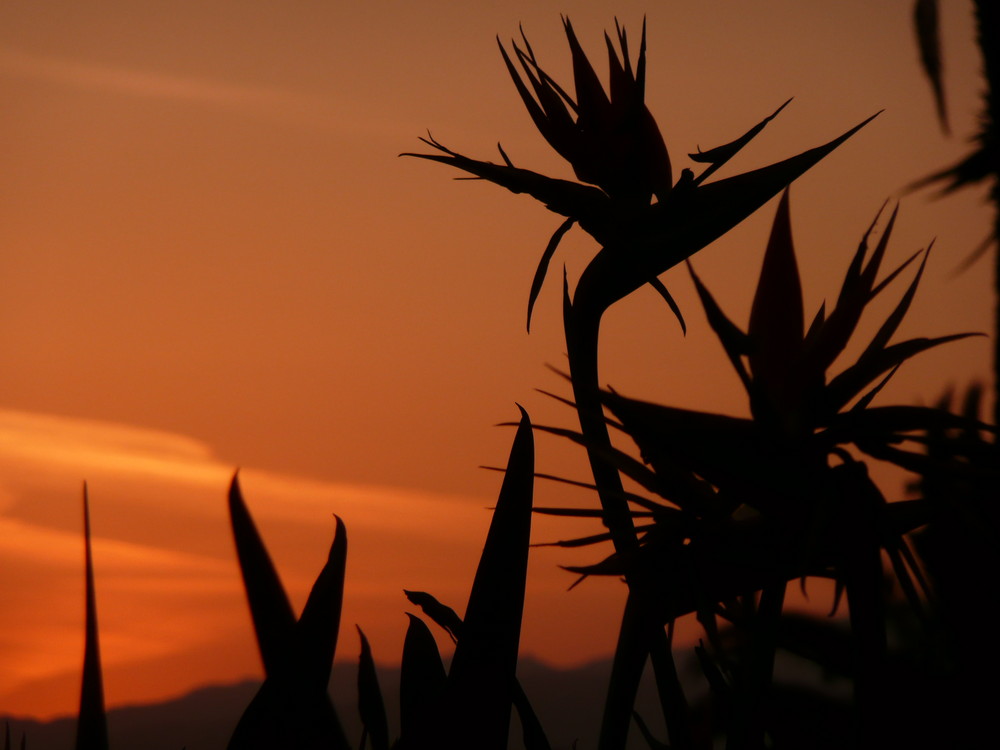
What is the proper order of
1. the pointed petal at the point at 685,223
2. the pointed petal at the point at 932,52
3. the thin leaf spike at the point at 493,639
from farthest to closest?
the pointed petal at the point at 932,52, the pointed petal at the point at 685,223, the thin leaf spike at the point at 493,639

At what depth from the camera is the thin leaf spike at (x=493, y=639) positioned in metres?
0.52

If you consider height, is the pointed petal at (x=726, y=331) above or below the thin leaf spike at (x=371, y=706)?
above

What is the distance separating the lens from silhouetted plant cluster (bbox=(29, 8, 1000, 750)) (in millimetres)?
536

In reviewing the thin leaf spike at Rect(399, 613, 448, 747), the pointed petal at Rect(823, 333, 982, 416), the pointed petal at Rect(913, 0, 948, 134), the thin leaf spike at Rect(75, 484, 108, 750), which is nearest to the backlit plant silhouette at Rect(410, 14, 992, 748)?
the pointed petal at Rect(823, 333, 982, 416)

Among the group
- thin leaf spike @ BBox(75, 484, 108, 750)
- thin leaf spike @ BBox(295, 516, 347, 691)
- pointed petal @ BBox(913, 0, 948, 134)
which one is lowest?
thin leaf spike @ BBox(75, 484, 108, 750)

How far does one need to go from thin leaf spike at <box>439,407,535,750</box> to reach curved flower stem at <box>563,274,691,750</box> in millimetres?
90

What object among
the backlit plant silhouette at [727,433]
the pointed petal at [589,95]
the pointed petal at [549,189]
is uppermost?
the pointed petal at [589,95]

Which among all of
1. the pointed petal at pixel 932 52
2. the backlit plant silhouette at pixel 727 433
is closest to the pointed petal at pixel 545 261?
the backlit plant silhouette at pixel 727 433

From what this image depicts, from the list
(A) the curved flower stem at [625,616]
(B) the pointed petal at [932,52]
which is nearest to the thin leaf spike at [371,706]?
(A) the curved flower stem at [625,616]

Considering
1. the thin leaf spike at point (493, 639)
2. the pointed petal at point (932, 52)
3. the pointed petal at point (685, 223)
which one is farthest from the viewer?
the pointed petal at point (932, 52)

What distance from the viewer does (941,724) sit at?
1.84 feet

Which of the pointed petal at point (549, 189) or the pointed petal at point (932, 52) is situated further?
the pointed petal at point (932, 52)

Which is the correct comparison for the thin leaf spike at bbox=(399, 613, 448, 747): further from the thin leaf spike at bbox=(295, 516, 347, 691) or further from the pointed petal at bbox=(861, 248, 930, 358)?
the pointed petal at bbox=(861, 248, 930, 358)

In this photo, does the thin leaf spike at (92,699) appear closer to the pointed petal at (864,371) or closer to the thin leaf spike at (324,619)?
the thin leaf spike at (324,619)
